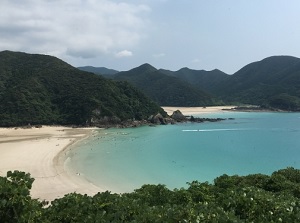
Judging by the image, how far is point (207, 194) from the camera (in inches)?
594

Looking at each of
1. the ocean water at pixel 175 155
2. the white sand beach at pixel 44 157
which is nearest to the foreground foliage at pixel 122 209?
the white sand beach at pixel 44 157

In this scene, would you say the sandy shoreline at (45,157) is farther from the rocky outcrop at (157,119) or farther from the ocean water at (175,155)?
the rocky outcrop at (157,119)

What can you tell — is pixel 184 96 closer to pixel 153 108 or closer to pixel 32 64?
pixel 153 108

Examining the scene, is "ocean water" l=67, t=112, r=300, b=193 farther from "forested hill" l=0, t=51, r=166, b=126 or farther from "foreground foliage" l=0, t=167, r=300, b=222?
"foreground foliage" l=0, t=167, r=300, b=222

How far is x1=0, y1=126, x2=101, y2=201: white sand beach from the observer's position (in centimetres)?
3412

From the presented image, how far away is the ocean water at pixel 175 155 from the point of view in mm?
40406

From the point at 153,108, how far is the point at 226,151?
50640 mm

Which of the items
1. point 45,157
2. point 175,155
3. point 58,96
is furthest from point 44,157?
point 58,96

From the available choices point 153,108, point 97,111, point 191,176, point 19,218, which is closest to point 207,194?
point 19,218

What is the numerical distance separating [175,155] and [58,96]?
5687 cm

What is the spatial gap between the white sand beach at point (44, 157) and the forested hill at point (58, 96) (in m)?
7.76

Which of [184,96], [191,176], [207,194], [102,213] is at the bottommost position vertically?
[191,176]

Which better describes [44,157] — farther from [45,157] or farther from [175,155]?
[175,155]

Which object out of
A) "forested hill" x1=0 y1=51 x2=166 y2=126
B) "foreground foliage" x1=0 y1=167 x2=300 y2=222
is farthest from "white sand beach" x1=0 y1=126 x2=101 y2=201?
"foreground foliage" x1=0 y1=167 x2=300 y2=222
